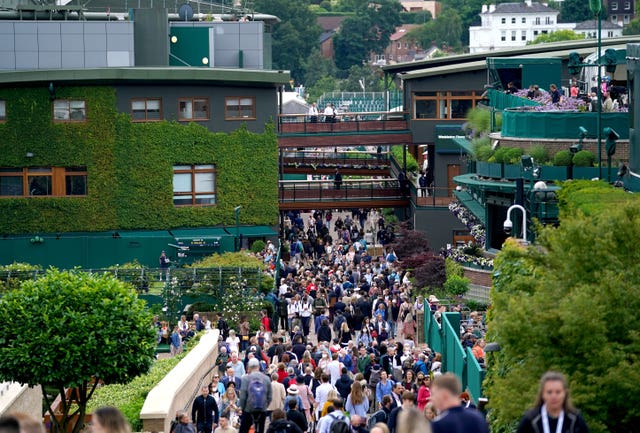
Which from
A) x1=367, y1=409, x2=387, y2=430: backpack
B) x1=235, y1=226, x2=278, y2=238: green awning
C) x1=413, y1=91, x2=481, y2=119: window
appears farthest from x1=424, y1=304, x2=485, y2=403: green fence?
x1=413, y1=91, x2=481, y2=119: window

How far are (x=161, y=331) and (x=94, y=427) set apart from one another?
27.1 m

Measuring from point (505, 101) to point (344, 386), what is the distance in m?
21.5

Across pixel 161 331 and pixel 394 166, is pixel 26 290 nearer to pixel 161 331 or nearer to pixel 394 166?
pixel 161 331

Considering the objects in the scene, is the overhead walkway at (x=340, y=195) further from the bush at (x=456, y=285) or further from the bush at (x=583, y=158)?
the bush at (x=583, y=158)

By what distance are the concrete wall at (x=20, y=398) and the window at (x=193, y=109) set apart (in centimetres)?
2928

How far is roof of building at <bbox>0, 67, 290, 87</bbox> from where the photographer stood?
2217 inches

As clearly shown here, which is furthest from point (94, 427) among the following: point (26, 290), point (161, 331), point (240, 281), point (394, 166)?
point (394, 166)

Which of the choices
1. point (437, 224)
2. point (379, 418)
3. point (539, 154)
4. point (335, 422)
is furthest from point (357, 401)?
point (437, 224)

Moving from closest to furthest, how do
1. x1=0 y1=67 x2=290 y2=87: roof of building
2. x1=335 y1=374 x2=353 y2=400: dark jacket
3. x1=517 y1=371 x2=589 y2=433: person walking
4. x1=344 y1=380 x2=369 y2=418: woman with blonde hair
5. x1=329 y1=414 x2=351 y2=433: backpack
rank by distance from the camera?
x1=517 y1=371 x2=589 y2=433: person walking → x1=329 y1=414 x2=351 y2=433: backpack → x1=344 y1=380 x2=369 y2=418: woman with blonde hair → x1=335 y1=374 x2=353 y2=400: dark jacket → x1=0 y1=67 x2=290 y2=87: roof of building

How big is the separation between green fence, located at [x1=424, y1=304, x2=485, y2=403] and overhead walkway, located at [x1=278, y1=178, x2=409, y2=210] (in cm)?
2644

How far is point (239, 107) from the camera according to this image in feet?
194

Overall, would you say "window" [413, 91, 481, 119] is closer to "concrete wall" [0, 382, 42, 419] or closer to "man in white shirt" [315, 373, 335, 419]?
"concrete wall" [0, 382, 42, 419]

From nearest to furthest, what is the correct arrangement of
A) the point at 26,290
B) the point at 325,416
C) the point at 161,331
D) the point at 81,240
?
the point at 325,416 < the point at 26,290 < the point at 161,331 < the point at 81,240

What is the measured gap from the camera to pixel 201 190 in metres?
58.6
